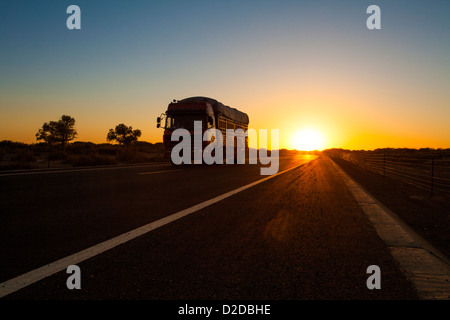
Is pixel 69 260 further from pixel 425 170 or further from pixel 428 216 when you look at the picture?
pixel 425 170

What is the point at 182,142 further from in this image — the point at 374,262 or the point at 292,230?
the point at 374,262

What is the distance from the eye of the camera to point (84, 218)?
4.24 metres

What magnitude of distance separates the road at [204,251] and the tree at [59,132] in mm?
67087

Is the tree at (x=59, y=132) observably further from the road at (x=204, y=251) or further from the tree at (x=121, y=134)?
the road at (x=204, y=251)

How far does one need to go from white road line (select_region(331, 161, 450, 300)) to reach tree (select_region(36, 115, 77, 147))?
2783 inches

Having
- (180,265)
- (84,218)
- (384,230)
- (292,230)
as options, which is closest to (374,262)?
(292,230)

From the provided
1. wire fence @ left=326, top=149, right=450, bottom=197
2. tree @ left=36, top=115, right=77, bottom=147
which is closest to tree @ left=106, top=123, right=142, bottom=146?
tree @ left=36, top=115, right=77, bottom=147

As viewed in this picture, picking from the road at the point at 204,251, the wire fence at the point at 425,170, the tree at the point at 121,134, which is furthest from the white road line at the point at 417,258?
the tree at the point at 121,134

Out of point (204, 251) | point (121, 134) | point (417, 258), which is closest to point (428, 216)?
point (417, 258)

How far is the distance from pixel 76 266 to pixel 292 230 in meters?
2.51

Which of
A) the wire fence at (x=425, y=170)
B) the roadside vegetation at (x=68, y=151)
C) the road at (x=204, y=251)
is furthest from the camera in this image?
the roadside vegetation at (x=68, y=151)

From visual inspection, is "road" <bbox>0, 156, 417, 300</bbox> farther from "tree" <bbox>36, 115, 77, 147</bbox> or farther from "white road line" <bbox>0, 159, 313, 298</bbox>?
"tree" <bbox>36, 115, 77, 147</bbox>

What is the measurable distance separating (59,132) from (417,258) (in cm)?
7297

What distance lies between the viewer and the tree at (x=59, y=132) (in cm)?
6431
